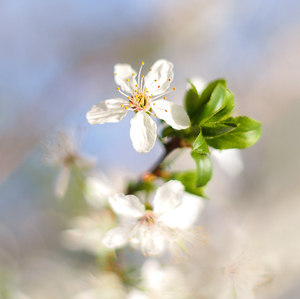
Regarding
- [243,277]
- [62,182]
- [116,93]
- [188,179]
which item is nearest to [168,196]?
[188,179]

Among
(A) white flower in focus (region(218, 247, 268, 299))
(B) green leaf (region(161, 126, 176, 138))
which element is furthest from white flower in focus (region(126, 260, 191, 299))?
(B) green leaf (region(161, 126, 176, 138))

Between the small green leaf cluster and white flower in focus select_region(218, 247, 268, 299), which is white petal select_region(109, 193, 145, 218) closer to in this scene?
the small green leaf cluster

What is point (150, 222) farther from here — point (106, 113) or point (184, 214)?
point (106, 113)

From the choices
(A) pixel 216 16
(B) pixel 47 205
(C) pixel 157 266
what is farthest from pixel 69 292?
(A) pixel 216 16

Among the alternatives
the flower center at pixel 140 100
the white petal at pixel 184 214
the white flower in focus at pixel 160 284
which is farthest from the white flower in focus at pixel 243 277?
the flower center at pixel 140 100

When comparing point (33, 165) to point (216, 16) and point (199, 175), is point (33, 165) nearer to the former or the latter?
point (199, 175)
